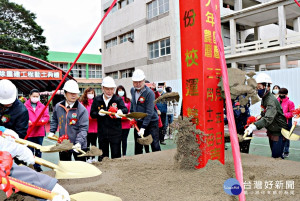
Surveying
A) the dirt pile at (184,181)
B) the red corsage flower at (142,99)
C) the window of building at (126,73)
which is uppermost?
the window of building at (126,73)

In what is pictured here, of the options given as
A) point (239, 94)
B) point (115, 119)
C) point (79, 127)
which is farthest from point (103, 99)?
point (239, 94)

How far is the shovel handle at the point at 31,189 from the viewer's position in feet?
5.12

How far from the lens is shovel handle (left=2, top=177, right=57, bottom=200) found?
61.4 inches

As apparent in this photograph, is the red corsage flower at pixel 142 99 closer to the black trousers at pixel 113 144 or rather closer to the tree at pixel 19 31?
the black trousers at pixel 113 144

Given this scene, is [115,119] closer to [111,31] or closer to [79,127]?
[79,127]

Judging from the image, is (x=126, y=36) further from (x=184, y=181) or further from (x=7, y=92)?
(x=184, y=181)

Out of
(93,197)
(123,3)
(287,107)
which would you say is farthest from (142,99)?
(123,3)

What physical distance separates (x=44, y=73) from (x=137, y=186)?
10.3m

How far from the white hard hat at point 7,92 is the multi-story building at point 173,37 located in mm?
10440

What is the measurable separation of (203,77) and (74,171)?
77.6 inches

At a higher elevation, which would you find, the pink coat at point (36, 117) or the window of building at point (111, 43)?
the window of building at point (111, 43)

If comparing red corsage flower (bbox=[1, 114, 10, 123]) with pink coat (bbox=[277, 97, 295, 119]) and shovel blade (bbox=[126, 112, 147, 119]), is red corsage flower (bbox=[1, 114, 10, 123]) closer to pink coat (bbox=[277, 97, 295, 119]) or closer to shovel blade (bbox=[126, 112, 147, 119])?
shovel blade (bbox=[126, 112, 147, 119])

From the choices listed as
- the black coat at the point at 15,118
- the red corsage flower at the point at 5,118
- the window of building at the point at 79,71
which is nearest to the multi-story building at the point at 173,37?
the black coat at the point at 15,118

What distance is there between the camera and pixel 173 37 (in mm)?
15000
